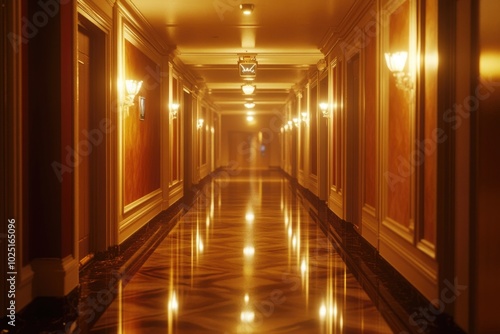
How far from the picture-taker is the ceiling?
24.4ft

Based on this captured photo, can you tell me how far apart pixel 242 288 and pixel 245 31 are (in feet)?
16.7

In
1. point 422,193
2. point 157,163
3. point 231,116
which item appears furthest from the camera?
point 231,116

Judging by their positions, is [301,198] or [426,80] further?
[301,198]

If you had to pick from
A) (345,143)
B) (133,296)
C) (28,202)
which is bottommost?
(133,296)

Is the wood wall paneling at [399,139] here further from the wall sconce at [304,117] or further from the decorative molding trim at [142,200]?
the wall sconce at [304,117]

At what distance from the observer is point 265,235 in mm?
8094

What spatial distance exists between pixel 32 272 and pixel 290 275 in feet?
8.22

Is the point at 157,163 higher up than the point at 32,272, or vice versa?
the point at 157,163

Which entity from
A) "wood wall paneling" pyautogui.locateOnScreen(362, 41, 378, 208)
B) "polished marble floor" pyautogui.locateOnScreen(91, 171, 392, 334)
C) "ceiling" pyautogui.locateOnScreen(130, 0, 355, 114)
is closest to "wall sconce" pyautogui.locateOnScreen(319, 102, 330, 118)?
"ceiling" pyautogui.locateOnScreen(130, 0, 355, 114)

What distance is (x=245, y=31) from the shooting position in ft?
29.5

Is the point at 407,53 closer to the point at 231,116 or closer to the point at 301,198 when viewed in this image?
the point at 301,198

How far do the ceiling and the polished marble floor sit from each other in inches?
124

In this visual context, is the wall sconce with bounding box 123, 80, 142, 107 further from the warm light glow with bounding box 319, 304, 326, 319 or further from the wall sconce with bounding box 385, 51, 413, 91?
the warm light glow with bounding box 319, 304, 326, 319

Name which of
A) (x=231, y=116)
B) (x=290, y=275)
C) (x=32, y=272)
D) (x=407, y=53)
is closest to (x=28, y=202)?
(x=32, y=272)
